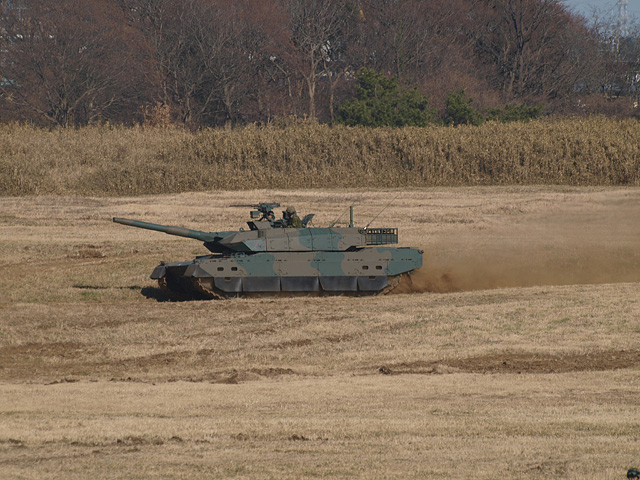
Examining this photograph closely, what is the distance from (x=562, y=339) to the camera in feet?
47.2

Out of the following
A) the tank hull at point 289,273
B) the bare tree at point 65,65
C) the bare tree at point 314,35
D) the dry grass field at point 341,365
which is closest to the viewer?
the dry grass field at point 341,365

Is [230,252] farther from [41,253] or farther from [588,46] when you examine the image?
[588,46]

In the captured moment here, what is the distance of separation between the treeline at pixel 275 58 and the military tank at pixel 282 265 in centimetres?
4418

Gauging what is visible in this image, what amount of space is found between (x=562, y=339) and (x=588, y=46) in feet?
215

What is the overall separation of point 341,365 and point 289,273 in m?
5.69

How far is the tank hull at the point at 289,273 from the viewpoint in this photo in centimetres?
1864

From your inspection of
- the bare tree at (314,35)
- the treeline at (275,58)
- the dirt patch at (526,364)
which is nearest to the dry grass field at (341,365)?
the dirt patch at (526,364)

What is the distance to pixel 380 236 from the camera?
19.8 meters

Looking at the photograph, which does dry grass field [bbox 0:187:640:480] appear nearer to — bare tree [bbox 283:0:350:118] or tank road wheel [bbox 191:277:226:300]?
tank road wheel [bbox 191:277:226:300]

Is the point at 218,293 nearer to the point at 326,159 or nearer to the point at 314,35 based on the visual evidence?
the point at 326,159

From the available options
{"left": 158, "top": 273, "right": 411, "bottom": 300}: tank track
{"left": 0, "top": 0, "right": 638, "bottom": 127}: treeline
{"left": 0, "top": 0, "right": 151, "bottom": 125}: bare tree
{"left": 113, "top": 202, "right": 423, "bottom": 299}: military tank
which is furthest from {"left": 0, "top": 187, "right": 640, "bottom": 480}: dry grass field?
{"left": 0, "top": 0, "right": 638, "bottom": 127}: treeline

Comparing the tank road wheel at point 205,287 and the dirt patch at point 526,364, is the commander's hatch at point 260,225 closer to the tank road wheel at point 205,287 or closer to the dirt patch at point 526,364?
the tank road wheel at point 205,287

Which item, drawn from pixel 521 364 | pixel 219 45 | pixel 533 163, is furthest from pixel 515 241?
pixel 219 45

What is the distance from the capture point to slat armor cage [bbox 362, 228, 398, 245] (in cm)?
Result: 1972
